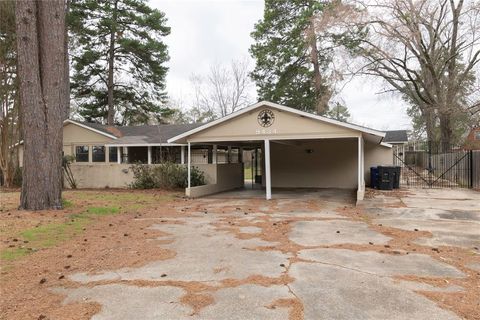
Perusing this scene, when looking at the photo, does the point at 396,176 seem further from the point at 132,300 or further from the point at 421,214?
the point at 132,300

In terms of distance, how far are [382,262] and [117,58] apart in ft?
79.4

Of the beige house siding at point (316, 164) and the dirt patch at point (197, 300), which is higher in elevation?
the beige house siding at point (316, 164)

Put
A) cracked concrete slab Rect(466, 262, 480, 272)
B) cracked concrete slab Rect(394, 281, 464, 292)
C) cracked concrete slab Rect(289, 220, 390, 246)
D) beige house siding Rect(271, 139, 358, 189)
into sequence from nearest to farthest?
cracked concrete slab Rect(394, 281, 464, 292) → cracked concrete slab Rect(466, 262, 480, 272) → cracked concrete slab Rect(289, 220, 390, 246) → beige house siding Rect(271, 139, 358, 189)

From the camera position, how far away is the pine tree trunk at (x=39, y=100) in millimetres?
8969

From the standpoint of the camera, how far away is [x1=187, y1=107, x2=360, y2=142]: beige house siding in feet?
39.9

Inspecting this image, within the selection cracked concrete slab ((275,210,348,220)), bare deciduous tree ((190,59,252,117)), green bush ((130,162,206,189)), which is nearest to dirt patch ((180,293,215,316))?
cracked concrete slab ((275,210,348,220))

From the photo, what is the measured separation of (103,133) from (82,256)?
14.6 metres

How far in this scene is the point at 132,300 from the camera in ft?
12.4

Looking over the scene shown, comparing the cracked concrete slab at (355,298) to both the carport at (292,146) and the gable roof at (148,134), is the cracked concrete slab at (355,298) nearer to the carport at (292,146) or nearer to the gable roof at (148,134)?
the carport at (292,146)

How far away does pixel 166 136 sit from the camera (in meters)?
18.5

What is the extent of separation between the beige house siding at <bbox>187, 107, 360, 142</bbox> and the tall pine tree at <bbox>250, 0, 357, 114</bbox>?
11795 millimetres

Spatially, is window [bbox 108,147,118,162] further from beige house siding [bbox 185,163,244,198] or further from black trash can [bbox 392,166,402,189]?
black trash can [bbox 392,166,402,189]

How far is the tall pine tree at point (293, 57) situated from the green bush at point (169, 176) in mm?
11464

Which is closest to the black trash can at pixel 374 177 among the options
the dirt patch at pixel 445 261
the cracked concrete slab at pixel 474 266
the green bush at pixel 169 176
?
the green bush at pixel 169 176
